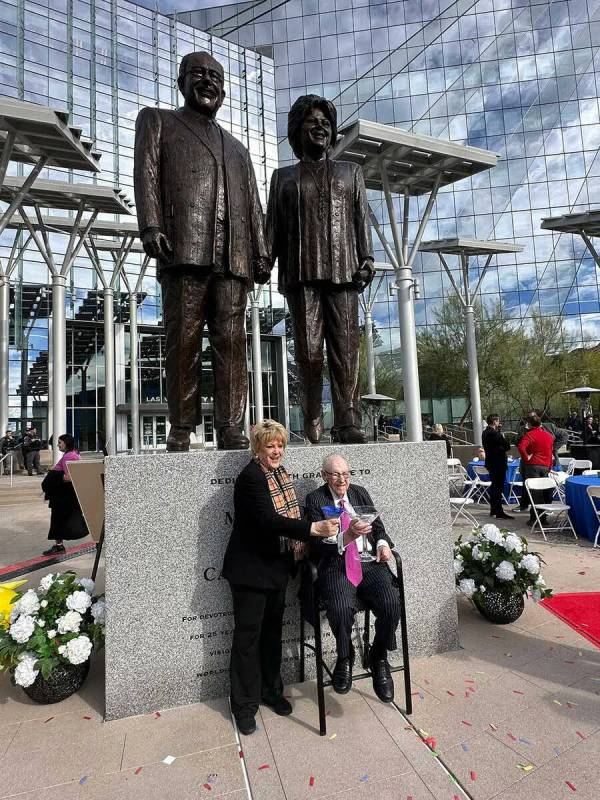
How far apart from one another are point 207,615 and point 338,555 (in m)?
0.91

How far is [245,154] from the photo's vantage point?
3.93 meters

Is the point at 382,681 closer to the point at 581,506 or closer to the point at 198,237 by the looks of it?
the point at 198,237

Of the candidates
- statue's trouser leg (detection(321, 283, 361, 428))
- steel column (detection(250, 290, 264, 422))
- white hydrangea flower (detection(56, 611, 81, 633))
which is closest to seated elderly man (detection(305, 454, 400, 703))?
statue's trouser leg (detection(321, 283, 361, 428))

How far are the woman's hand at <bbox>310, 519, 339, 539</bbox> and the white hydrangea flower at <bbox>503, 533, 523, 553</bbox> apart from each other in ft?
6.91

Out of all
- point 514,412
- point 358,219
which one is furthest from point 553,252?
point 358,219

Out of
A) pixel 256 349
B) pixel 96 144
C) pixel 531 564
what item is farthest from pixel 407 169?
pixel 96 144

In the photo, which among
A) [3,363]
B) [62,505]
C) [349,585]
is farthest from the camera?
[3,363]

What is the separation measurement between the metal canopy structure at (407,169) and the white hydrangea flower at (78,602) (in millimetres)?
13645

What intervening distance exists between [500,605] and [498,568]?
0.36 metres


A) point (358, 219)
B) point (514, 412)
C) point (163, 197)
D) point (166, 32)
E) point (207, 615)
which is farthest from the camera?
point (166, 32)

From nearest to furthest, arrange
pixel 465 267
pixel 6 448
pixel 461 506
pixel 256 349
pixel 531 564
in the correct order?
1. pixel 531 564
2. pixel 461 506
3. pixel 6 448
4. pixel 465 267
5. pixel 256 349

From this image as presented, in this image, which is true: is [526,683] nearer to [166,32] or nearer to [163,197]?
[163,197]

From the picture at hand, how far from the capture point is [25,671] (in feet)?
9.66

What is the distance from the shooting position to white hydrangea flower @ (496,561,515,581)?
3877 millimetres
